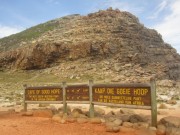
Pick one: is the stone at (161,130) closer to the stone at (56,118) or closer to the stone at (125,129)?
the stone at (125,129)

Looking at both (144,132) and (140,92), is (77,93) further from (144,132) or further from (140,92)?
(144,132)

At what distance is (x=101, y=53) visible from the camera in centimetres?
6016

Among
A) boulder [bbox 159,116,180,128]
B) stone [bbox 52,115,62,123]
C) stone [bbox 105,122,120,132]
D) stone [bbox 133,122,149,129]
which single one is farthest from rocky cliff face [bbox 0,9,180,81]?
stone [bbox 105,122,120,132]

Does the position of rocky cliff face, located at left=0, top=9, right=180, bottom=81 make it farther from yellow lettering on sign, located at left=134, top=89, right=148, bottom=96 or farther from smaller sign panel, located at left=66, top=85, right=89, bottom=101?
yellow lettering on sign, located at left=134, top=89, right=148, bottom=96

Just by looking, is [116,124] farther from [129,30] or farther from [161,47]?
[161,47]

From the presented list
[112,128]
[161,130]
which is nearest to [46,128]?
[112,128]

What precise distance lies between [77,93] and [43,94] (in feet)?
8.21

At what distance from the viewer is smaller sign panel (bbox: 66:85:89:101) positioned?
49.2 ft

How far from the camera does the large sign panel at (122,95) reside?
39.5 feet

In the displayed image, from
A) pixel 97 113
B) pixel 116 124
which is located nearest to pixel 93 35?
pixel 97 113

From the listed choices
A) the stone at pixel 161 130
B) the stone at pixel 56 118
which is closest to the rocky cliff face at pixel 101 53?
the stone at pixel 56 118

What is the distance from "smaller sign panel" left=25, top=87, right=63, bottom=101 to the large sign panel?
2508 mm

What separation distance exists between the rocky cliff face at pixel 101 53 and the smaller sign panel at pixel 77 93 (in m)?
35.5

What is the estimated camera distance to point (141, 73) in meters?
54.4
